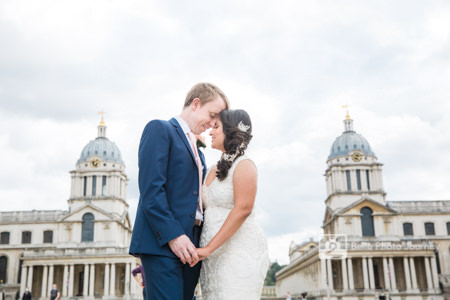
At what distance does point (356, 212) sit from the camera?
63.0m

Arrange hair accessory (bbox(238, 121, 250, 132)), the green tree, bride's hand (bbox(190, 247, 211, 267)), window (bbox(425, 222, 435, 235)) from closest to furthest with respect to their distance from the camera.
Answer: bride's hand (bbox(190, 247, 211, 267)), hair accessory (bbox(238, 121, 250, 132)), window (bbox(425, 222, 435, 235)), the green tree

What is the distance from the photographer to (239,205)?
473 cm

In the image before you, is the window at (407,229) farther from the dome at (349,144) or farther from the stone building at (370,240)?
the dome at (349,144)

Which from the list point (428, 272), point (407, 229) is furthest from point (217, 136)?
point (407, 229)

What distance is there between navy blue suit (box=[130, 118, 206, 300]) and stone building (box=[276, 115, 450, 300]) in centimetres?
5319

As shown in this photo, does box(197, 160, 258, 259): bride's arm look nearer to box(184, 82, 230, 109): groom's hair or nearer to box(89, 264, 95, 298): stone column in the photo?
box(184, 82, 230, 109): groom's hair

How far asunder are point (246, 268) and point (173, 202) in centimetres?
100

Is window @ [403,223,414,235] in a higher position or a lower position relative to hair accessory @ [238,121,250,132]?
higher

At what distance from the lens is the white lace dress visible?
4.73m

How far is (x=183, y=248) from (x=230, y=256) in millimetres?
602

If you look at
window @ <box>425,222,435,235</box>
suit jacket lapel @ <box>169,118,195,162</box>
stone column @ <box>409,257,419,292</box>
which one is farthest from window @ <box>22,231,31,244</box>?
suit jacket lapel @ <box>169,118,195,162</box>

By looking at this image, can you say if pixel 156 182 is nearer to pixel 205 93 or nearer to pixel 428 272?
pixel 205 93

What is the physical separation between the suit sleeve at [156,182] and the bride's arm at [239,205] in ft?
1.18

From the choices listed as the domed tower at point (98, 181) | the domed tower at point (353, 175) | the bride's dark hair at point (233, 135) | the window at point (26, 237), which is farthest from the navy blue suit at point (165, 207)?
the window at point (26, 237)
